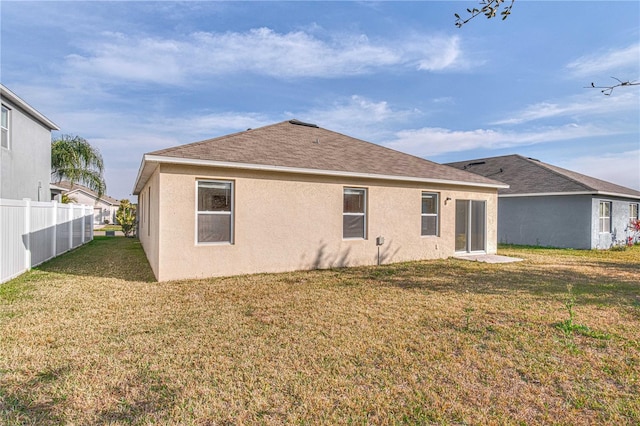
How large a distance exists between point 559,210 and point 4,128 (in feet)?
83.9

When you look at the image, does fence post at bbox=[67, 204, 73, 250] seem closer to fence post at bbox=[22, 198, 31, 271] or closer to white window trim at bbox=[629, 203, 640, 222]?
fence post at bbox=[22, 198, 31, 271]

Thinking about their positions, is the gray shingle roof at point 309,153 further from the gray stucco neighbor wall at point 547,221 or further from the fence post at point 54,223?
the gray stucco neighbor wall at point 547,221

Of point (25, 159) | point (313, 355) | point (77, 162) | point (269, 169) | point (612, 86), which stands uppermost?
point (77, 162)

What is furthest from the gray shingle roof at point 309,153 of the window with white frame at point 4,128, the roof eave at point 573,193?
the window with white frame at point 4,128

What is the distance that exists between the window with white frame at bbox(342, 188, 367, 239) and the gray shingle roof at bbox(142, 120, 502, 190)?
766mm

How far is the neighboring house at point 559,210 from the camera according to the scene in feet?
53.8

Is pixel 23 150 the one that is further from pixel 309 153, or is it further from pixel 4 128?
pixel 309 153

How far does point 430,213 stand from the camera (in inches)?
478

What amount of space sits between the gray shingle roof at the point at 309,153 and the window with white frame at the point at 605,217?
879 centimetres

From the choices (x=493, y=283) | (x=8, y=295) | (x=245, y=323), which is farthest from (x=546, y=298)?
(x=8, y=295)

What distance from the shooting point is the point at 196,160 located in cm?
A: 793

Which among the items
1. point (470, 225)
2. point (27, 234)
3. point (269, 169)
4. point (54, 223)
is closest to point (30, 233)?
point (27, 234)

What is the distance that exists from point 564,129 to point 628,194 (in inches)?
210

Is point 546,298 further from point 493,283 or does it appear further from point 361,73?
point 361,73
